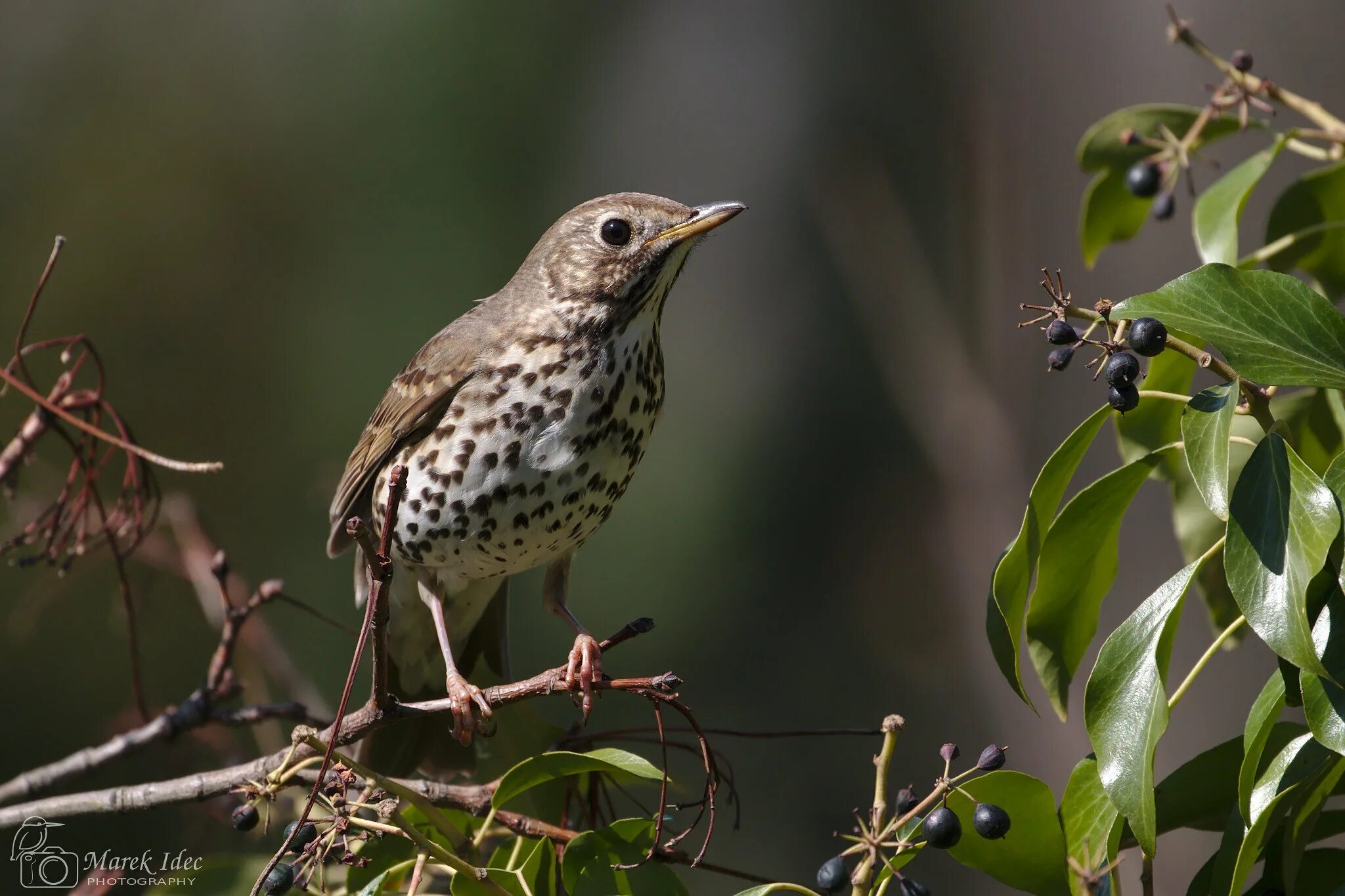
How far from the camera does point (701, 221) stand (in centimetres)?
265

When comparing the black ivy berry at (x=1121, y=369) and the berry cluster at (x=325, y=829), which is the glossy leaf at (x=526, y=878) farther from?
the black ivy berry at (x=1121, y=369)

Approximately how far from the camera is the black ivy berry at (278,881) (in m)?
1.80

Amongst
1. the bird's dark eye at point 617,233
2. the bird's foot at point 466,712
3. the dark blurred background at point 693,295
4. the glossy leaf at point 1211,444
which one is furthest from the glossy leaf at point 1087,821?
the dark blurred background at point 693,295

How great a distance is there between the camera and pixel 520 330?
8.79 ft

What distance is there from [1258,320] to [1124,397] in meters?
0.20

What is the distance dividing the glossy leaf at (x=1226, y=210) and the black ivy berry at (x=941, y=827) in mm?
1002

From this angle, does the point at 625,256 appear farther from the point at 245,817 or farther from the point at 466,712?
the point at 245,817

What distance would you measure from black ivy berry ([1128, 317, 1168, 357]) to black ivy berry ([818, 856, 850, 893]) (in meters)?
0.76

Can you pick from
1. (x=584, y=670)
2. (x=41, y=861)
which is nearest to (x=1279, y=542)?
(x=584, y=670)

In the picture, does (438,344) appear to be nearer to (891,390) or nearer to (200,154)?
(891,390)

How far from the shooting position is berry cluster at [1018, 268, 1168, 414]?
4.86 ft

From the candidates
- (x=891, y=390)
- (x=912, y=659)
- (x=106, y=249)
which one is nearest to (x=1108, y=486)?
(x=891, y=390)

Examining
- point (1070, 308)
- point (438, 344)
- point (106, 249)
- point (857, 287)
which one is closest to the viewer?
point (1070, 308)

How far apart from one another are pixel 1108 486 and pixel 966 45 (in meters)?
4.76
